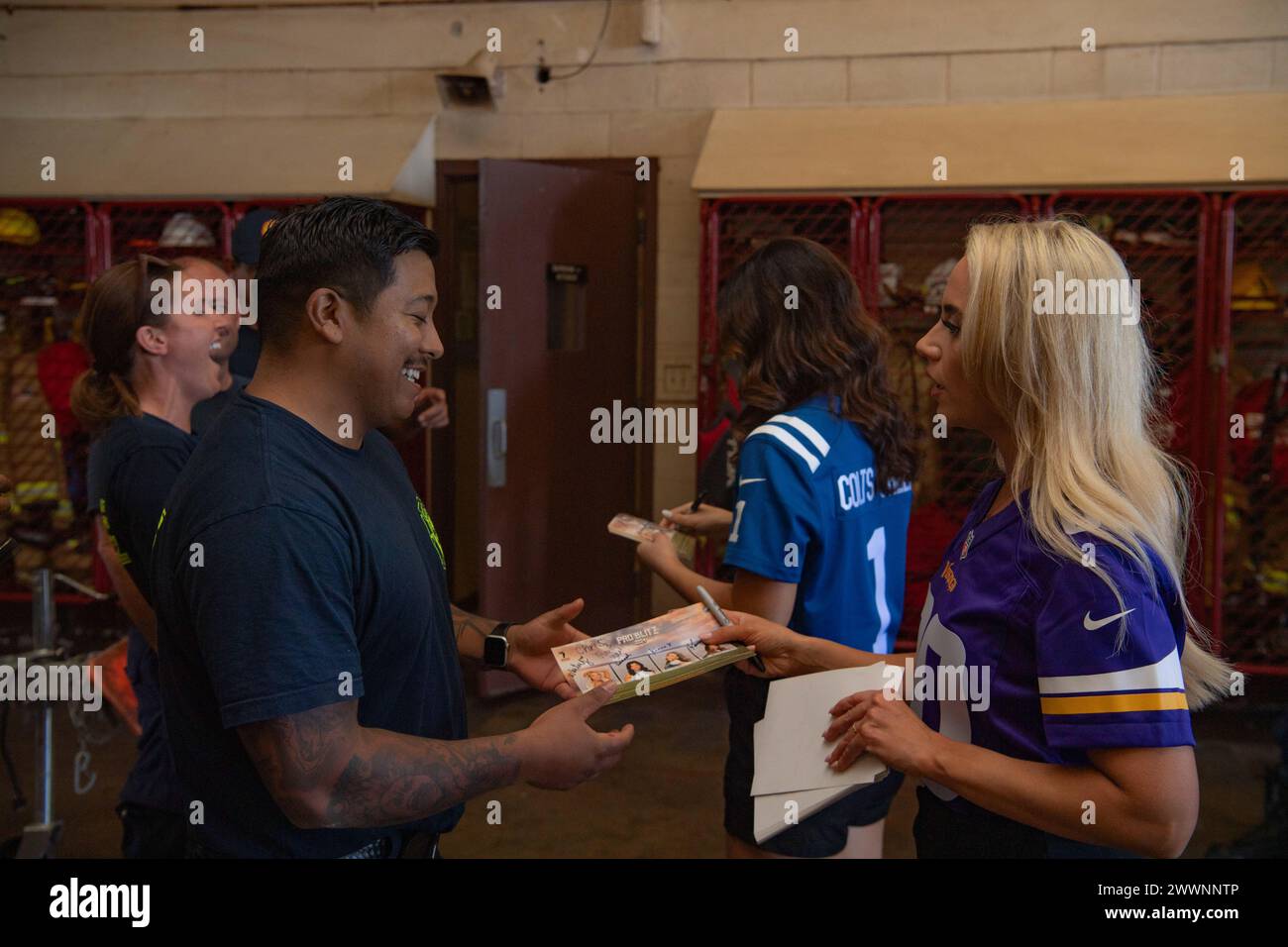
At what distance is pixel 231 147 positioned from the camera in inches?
233

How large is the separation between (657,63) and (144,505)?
439cm

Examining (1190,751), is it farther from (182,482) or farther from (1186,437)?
(1186,437)

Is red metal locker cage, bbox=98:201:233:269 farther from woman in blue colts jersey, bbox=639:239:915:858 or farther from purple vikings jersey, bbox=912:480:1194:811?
purple vikings jersey, bbox=912:480:1194:811

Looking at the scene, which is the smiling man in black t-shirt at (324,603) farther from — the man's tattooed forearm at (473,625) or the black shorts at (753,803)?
the black shorts at (753,803)

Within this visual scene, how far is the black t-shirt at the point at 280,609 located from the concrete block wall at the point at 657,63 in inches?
173

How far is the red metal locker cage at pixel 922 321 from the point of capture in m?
5.30

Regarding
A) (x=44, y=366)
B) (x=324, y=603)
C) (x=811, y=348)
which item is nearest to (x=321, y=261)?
(x=324, y=603)

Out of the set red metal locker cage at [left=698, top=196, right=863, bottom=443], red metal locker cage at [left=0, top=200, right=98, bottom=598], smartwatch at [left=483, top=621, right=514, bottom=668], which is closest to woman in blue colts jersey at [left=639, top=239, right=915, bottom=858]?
smartwatch at [left=483, top=621, right=514, bottom=668]

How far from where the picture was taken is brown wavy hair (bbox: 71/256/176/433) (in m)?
2.46

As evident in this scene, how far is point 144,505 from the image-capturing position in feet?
7.14

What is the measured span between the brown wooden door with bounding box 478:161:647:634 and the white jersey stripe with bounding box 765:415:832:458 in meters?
3.12

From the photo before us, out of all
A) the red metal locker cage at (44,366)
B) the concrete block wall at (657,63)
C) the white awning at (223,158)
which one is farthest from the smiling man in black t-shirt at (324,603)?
the red metal locker cage at (44,366)

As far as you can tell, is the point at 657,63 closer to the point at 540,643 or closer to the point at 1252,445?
the point at 1252,445

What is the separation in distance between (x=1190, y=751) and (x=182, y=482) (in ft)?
4.47
